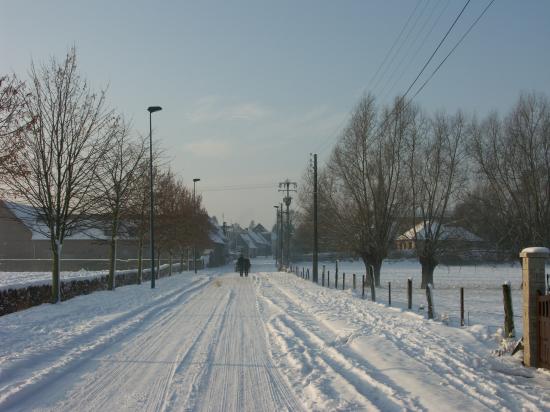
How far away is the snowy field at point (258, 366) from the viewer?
683cm

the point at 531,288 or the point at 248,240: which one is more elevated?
the point at 248,240

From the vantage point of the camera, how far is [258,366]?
30.0 feet

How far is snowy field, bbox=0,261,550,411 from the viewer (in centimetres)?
683

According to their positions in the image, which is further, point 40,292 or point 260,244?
point 260,244

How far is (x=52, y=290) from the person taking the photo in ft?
65.9

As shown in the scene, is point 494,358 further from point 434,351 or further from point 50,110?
point 50,110

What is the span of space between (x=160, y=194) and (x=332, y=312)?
21.5 metres

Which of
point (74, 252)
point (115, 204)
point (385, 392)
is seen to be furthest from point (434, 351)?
point (74, 252)

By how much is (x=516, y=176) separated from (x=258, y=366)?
2818 centimetres

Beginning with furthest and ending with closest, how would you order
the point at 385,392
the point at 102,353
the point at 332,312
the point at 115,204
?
the point at 115,204
the point at 332,312
the point at 102,353
the point at 385,392

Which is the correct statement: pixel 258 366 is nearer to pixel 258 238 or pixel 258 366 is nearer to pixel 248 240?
pixel 248 240

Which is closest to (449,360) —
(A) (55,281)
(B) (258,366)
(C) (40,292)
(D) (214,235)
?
(B) (258,366)

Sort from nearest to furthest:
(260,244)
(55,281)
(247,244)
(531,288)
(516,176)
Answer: (531,288) → (55,281) → (516,176) → (247,244) → (260,244)

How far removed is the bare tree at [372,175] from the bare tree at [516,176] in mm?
4407
